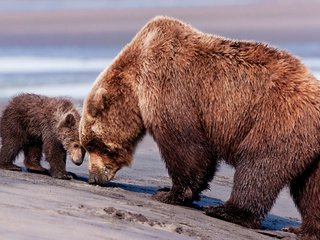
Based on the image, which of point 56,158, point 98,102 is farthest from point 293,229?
point 56,158

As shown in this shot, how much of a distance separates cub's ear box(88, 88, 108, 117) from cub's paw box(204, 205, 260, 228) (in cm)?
151

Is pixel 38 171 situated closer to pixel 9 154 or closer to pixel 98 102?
pixel 9 154

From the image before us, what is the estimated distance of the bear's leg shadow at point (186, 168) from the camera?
6.99m

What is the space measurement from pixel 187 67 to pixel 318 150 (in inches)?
54.1

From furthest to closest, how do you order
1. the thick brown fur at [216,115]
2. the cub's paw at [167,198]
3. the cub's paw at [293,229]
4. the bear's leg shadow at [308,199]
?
the cub's paw at [167,198], the cub's paw at [293,229], the bear's leg shadow at [308,199], the thick brown fur at [216,115]

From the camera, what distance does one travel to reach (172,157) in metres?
7.02

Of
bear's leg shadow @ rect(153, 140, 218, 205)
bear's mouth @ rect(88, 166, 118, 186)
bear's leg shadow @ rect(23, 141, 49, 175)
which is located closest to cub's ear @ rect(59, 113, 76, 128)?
bear's leg shadow @ rect(23, 141, 49, 175)

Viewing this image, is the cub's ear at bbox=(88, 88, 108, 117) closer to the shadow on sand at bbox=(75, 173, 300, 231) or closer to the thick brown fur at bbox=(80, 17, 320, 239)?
the thick brown fur at bbox=(80, 17, 320, 239)

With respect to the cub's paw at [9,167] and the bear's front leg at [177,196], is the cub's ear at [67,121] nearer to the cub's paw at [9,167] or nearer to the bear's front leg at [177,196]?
the cub's paw at [9,167]

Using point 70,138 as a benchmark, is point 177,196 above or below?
below

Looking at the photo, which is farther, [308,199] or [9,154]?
[9,154]

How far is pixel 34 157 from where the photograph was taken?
8945 mm

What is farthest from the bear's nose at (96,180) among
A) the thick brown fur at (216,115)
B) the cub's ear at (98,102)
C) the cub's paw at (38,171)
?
the cub's paw at (38,171)

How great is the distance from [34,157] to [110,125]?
1733 millimetres
